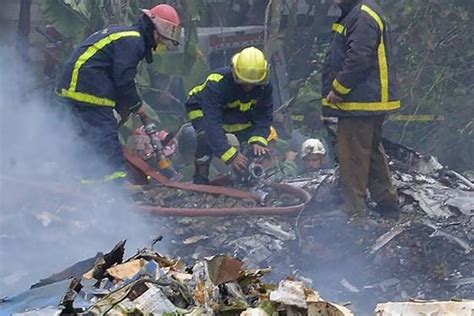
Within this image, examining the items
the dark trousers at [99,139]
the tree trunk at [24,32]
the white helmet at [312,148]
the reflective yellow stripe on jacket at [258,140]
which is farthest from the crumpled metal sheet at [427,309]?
the tree trunk at [24,32]

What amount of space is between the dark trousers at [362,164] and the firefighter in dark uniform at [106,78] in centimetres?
158

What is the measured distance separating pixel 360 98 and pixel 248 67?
103 cm

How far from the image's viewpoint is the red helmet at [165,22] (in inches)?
299

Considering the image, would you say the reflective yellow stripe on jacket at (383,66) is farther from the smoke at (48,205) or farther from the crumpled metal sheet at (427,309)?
the crumpled metal sheet at (427,309)

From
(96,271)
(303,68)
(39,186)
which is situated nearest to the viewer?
(96,271)

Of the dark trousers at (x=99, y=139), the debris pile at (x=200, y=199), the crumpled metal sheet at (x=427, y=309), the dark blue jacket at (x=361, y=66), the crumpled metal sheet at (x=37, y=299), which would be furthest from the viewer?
the debris pile at (x=200, y=199)

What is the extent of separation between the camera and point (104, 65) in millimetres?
7547

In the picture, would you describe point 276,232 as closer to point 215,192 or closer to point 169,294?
point 215,192

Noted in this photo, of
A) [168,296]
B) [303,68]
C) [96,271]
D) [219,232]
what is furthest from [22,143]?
[303,68]

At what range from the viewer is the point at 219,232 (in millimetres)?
7316

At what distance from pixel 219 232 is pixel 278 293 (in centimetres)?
347

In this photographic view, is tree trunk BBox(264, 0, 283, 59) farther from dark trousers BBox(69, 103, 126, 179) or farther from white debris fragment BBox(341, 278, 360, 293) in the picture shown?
white debris fragment BBox(341, 278, 360, 293)

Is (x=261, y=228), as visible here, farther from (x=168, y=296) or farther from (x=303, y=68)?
(x=303, y=68)

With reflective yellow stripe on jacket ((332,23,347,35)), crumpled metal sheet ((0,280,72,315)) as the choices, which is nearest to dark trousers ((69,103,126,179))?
reflective yellow stripe on jacket ((332,23,347,35))
